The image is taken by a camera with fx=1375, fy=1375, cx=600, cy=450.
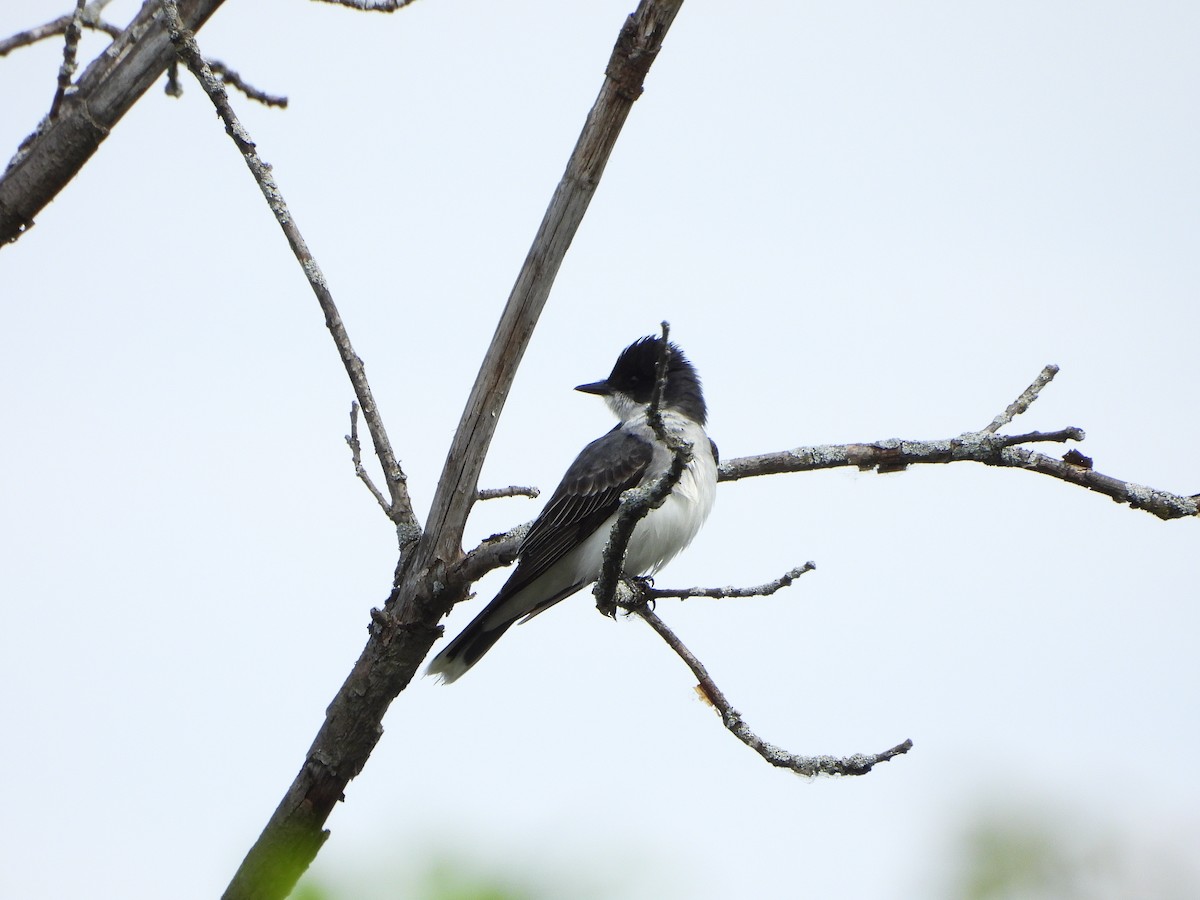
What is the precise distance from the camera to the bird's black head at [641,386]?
8.02 meters

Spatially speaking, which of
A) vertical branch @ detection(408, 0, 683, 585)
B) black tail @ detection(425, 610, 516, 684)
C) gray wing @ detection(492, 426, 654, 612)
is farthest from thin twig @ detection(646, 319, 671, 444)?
black tail @ detection(425, 610, 516, 684)

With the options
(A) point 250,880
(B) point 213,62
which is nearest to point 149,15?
(B) point 213,62

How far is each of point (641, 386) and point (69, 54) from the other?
157 inches

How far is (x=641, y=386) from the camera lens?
26.6 ft

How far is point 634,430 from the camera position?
7.39m

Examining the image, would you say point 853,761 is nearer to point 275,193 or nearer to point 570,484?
point 275,193

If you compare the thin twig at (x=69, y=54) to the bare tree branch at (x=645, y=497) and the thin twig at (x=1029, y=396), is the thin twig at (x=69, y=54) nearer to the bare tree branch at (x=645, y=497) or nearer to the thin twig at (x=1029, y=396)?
the bare tree branch at (x=645, y=497)

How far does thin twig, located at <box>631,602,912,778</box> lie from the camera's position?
390cm

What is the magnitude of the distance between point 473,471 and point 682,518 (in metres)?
2.56

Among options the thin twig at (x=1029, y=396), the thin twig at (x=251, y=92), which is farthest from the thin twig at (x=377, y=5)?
the thin twig at (x=1029, y=396)

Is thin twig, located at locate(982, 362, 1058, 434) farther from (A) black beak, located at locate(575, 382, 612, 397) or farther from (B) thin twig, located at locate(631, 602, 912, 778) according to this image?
(A) black beak, located at locate(575, 382, 612, 397)

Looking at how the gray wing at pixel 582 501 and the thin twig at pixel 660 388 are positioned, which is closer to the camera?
the thin twig at pixel 660 388

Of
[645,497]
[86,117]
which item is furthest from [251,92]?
[645,497]

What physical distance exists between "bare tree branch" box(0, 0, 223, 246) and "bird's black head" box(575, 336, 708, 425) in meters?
3.55
